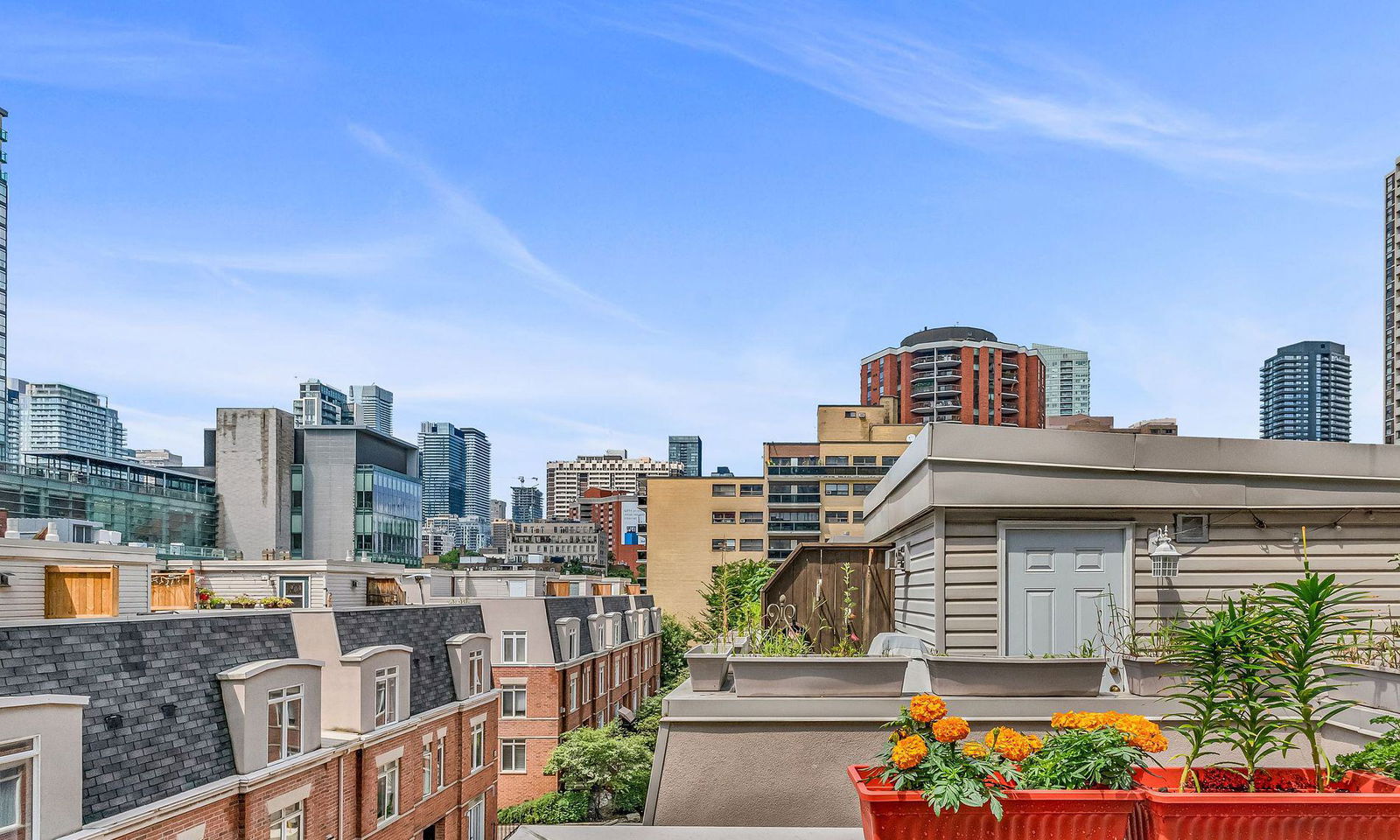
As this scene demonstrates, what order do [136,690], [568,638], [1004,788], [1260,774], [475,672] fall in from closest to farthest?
[1004,788] → [1260,774] → [136,690] → [475,672] → [568,638]

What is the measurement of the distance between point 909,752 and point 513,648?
37414 millimetres

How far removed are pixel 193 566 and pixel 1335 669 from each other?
37.4 metres

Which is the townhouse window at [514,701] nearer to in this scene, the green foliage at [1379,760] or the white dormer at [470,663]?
the white dormer at [470,663]

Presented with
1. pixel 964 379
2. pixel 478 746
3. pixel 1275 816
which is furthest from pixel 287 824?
pixel 964 379

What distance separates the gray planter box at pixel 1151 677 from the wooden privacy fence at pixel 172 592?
2793 centimetres

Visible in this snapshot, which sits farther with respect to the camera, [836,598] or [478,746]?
[478,746]

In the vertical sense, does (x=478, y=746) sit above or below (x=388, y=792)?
below

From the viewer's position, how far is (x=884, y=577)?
13.1 m

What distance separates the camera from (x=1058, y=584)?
368 inches

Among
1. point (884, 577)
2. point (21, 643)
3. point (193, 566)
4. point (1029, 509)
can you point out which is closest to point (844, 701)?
point (1029, 509)

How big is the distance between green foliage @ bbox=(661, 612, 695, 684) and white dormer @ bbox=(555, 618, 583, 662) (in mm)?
23401

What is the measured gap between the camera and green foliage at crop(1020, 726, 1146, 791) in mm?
4391

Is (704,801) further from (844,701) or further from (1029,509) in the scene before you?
(1029,509)

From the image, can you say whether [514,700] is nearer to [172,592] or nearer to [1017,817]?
[172,592]
